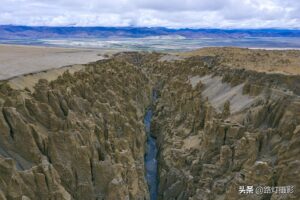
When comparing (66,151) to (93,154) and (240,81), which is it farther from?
(240,81)

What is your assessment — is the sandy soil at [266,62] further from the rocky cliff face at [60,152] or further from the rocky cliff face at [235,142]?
the rocky cliff face at [60,152]

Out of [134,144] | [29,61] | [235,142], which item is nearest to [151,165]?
[134,144]

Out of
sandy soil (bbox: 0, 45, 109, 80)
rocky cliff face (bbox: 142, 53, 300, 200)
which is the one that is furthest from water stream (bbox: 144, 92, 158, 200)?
sandy soil (bbox: 0, 45, 109, 80)

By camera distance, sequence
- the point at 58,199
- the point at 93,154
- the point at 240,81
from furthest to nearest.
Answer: the point at 240,81
the point at 93,154
the point at 58,199

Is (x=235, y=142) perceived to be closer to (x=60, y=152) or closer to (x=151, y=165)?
(x=151, y=165)

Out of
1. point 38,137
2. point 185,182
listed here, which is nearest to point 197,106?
point 185,182

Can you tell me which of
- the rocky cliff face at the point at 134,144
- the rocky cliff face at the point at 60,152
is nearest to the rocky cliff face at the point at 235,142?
the rocky cliff face at the point at 134,144

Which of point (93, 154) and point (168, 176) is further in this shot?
point (168, 176)

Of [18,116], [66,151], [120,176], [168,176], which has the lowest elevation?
[168,176]

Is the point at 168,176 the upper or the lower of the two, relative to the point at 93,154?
lower
